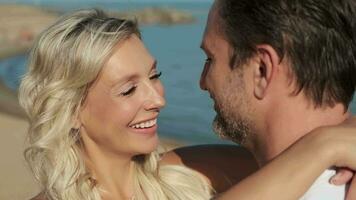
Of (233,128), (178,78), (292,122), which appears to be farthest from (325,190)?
(178,78)

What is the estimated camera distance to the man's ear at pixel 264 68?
7.66 feet

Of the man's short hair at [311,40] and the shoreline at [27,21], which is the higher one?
the man's short hair at [311,40]

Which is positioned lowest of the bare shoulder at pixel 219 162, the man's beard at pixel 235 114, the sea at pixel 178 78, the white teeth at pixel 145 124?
the sea at pixel 178 78

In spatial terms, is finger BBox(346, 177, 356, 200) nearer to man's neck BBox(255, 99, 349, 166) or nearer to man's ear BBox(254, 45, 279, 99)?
man's neck BBox(255, 99, 349, 166)

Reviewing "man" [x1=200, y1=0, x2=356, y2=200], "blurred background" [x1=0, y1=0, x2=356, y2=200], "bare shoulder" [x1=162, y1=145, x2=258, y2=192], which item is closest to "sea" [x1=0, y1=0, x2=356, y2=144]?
"blurred background" [x1=0, y1=0, x2=356, y2=200]

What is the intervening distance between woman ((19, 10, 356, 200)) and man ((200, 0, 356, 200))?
104 cm

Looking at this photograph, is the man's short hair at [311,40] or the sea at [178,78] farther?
the sea at [178,78]

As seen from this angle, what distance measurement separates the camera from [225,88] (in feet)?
8.15

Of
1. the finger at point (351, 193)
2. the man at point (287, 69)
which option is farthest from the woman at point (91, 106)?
the finger at point (351, 193)

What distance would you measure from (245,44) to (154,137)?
128cm

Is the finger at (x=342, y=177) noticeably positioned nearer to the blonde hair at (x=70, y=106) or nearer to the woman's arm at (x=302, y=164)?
the woman's arm at (x=302, y=164)

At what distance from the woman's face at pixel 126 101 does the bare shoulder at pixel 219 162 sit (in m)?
0.42

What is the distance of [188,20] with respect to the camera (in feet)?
139

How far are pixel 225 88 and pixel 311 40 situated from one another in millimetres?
362
